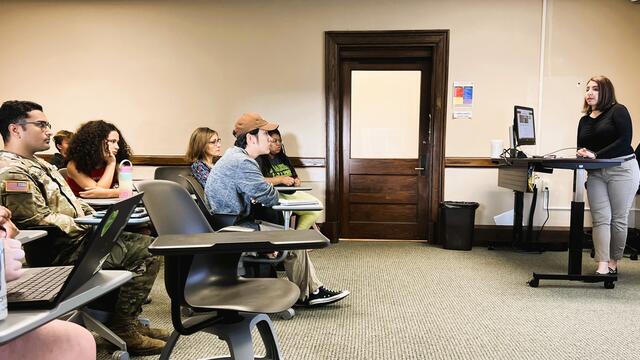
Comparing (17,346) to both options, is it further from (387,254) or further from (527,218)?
(527,218)

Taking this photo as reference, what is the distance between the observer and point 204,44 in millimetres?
4816

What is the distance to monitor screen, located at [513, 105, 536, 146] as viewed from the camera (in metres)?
3.95

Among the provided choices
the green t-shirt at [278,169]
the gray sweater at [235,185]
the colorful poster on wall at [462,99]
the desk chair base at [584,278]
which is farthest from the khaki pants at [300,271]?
the colorful poster on wall at [462,99]

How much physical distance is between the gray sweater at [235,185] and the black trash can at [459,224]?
250 cm

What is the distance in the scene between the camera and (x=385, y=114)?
4945 millimetres

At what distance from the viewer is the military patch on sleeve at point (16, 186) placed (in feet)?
5.90

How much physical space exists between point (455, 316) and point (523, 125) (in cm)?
213

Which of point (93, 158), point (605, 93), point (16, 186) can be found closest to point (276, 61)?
point (93, 158)

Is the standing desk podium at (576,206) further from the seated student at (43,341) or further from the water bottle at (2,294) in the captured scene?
the water bottle at (2,294)

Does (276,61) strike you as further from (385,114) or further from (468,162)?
(468,162)

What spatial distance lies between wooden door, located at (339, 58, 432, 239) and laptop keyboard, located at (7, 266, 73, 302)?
4057 mm

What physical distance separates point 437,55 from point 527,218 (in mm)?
1848

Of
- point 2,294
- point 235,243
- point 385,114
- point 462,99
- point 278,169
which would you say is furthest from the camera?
point 385,114

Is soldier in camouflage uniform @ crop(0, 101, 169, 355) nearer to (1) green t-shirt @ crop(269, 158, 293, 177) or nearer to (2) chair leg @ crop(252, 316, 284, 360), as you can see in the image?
(2) chair leg @ crop(252, 316, 284, 360)
